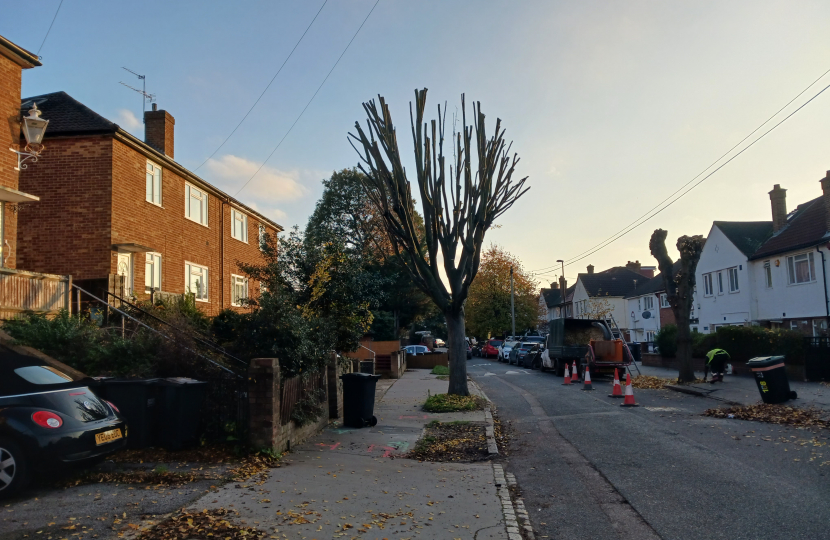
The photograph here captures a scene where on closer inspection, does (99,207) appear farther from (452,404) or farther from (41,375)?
(41,375)

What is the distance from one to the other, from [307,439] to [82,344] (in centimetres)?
378

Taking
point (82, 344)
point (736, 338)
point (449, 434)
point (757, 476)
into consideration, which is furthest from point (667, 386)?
point (82, 344)

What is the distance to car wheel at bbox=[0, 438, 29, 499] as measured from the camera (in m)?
6.22

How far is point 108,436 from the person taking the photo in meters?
7.05

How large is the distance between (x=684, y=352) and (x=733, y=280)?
17.3m

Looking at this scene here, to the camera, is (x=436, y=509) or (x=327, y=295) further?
(x=327, y=295)

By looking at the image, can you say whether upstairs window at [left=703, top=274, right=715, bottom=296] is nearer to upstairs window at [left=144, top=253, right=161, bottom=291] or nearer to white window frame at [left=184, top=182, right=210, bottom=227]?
white window frame at [left=184, top=182, right=210, bottom=227]

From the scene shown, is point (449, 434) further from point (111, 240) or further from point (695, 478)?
point (111, 240)

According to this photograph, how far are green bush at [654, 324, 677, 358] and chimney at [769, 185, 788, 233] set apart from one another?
8.41 metres

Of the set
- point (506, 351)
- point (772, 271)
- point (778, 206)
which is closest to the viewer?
point (772, 271)

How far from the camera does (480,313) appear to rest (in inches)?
2388

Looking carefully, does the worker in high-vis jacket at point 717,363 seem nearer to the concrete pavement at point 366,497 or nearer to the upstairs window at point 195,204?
the concrete pavement at point 366,497

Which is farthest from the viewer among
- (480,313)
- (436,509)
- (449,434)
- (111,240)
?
(480,313)

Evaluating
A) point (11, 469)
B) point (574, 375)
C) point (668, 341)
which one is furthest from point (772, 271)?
point (11, 469)
